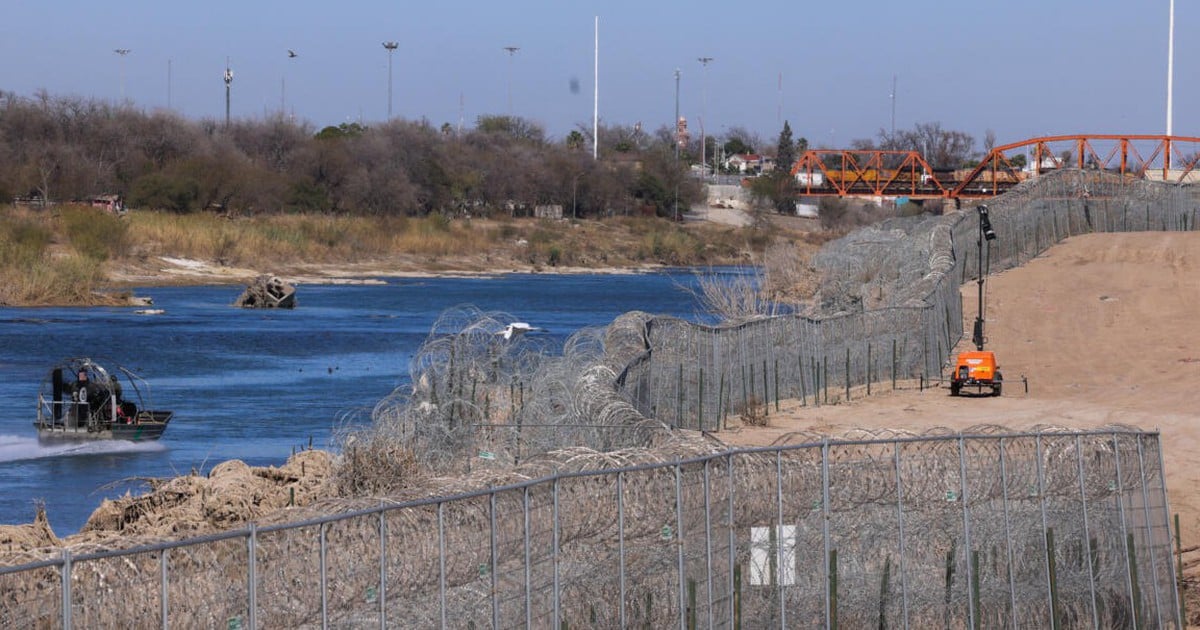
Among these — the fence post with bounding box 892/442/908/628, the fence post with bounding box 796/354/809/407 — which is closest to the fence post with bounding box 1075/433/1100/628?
the fence post with bounding box 892/442/908/628

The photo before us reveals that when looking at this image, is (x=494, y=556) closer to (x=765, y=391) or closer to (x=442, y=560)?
(x=442, y=560)

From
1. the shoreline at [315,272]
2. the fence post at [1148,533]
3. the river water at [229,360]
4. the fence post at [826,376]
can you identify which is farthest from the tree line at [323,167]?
the fence post at [1148,533]

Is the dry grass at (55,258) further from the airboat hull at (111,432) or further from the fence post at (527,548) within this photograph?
the fence post at (527,548)

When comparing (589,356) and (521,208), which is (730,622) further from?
(521,208)

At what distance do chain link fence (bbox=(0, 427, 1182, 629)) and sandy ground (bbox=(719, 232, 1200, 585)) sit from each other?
107 inches

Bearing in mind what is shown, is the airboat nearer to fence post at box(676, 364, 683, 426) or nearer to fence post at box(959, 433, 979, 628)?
fence post at box(676, 364, 683, 426)

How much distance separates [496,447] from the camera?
18.7 m

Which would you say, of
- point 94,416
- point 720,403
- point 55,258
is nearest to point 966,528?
point 720,403

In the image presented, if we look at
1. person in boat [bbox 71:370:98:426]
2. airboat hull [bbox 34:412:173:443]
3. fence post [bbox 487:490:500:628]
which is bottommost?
airboat hull [bbox 34:412:173:443]

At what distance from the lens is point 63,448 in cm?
3073

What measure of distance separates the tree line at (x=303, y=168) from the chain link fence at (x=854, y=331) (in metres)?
64.1

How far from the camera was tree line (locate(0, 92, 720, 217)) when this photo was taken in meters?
109

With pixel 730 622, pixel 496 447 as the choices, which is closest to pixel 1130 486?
pixel 730 622

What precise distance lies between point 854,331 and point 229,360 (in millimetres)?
23357
